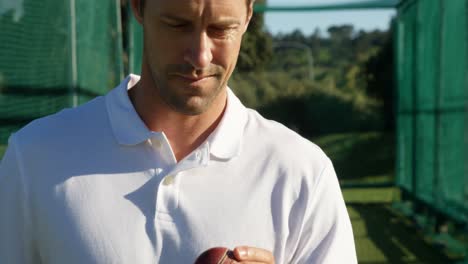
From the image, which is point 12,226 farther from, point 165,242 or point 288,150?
point 288,150

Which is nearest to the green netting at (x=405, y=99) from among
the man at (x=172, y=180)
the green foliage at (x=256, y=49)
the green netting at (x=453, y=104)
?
the green foliage at (x=256, y=49)

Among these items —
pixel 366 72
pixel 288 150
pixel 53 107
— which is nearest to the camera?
pixel 288 150

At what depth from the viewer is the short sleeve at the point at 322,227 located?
179 centimetres

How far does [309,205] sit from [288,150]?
146 millimetres

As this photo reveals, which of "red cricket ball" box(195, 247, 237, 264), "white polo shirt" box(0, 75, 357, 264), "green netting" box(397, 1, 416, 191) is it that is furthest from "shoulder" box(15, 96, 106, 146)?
"green netting" box(397, 1, 416, 191)

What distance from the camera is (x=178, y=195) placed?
68.7 inches

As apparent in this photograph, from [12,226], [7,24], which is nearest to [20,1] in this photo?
[7,24]

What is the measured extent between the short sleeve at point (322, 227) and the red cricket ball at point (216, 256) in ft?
0.64

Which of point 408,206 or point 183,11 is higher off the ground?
point 183,11

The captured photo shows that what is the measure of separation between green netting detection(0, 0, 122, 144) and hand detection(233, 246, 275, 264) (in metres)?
2.73

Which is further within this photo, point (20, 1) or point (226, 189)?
point (20, 1)

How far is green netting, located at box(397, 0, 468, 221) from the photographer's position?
281 inches

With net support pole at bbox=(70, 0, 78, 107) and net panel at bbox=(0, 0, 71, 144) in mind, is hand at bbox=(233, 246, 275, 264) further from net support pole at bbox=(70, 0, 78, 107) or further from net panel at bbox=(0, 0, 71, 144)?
net support pole at bbox=(70, 0, 78, 107)

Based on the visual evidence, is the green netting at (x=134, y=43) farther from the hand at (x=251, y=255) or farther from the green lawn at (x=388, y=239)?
the hand at (x=251, y=255)
